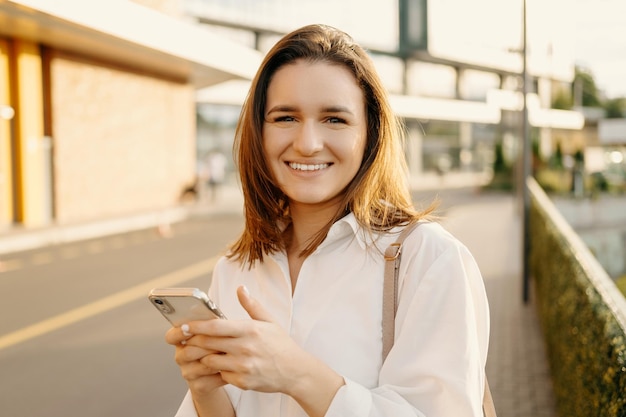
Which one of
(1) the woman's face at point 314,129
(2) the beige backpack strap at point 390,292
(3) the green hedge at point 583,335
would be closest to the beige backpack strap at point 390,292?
(2) the beige backpack strap at point 390,292

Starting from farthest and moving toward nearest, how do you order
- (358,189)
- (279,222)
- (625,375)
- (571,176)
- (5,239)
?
1. (571,176)
2. (5,239)
3. (625,375)
4. (279,222)
5. (358,189)

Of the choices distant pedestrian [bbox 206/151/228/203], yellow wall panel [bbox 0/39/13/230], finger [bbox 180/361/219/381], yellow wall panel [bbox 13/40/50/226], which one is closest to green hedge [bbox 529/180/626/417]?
finger [bbox 180/361/219/381]

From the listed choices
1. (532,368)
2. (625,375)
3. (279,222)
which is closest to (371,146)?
(279,222)

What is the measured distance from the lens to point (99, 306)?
9227mm

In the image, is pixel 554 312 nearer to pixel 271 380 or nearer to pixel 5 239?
pixel 271 380

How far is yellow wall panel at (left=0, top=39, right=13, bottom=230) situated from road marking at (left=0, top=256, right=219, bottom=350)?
8344 mm

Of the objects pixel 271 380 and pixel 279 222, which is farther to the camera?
pixel 279 222

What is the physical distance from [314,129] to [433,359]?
2.05 ft

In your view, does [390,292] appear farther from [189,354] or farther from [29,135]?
[29,135]

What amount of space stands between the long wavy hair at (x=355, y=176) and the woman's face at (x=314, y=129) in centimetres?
3

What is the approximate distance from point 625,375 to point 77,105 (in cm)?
2054

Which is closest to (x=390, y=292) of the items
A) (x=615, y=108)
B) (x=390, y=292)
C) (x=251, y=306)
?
(x=390, y=292)

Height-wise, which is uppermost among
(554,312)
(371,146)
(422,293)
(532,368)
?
(371,146)

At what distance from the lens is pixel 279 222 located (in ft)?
6.84
